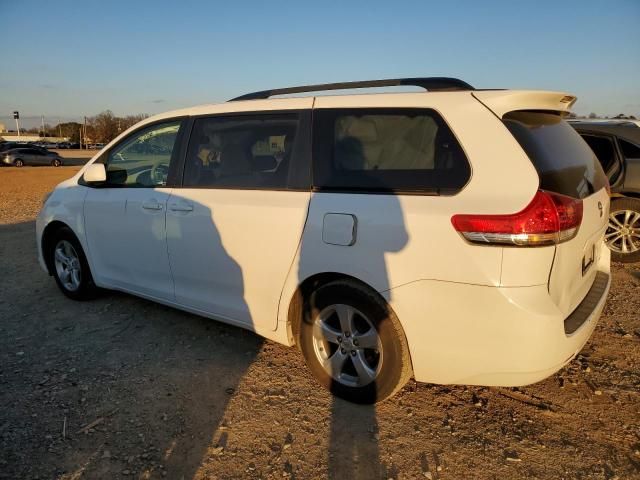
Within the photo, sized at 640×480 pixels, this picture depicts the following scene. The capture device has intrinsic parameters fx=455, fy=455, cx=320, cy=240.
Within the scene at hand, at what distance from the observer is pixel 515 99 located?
2379 mm

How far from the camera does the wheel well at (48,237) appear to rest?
14.6ft

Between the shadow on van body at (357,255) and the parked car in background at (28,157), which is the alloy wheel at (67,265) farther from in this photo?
the parked car in background at (28,157)

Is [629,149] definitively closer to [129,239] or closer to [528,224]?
[528,224]

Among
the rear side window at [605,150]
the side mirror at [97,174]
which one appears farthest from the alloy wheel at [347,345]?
the rear side window at [605,150]

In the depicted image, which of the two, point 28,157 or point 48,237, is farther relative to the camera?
point 28,157

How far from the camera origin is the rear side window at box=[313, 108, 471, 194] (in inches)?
93.1

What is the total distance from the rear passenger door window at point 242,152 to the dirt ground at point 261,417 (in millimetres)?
1321

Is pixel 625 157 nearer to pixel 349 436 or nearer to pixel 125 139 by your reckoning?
pixel 349 436

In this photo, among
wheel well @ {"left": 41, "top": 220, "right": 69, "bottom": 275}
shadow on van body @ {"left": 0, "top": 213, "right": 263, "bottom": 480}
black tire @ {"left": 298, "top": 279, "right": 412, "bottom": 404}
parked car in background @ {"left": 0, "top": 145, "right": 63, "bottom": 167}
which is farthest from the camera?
parked car in background @ {"left": 0, "top": 145, "right": 63, "bottom": 167}

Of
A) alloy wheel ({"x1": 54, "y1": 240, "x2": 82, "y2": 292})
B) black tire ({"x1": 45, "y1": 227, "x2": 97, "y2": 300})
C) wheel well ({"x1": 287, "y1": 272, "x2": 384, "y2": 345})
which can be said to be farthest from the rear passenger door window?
alloy wheel ({"x1": 54, "y1": 240, "x2": 82, "y2": 292})

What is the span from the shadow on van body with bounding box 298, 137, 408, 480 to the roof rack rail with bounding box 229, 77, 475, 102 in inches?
18.6

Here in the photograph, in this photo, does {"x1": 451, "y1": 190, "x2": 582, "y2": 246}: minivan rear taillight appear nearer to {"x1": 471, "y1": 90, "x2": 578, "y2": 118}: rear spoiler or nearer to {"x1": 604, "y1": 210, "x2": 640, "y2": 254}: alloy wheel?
{"x1": 471, "y1": 90, "x2": 578, "y2": 118}: rear spoiler

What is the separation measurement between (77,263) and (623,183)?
6341 mm

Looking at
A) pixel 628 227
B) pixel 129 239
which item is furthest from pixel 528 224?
pixel 628 227
